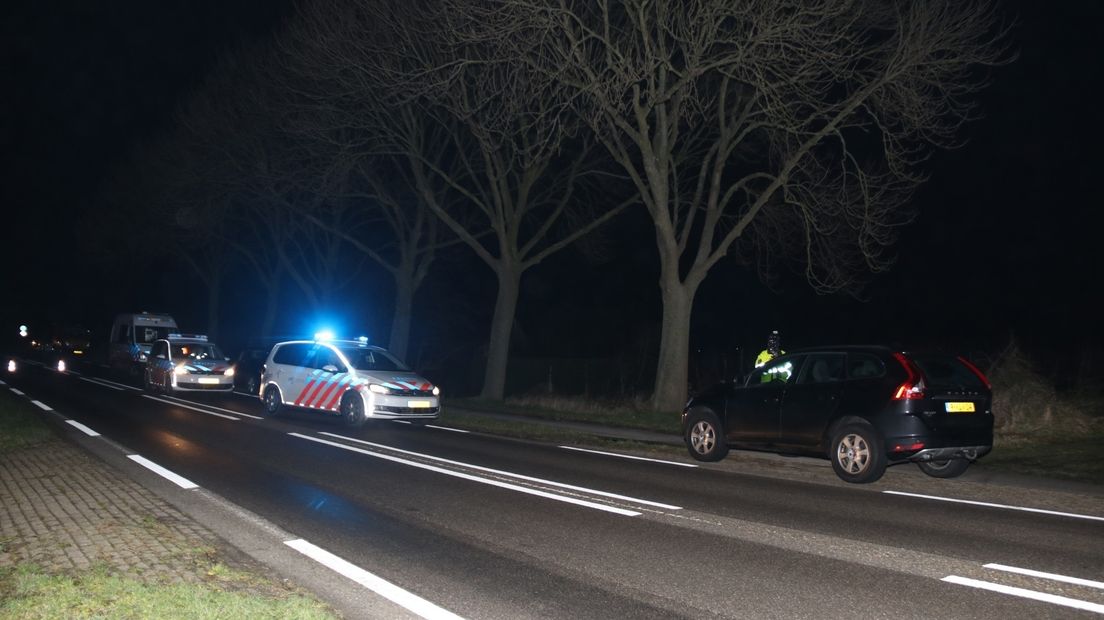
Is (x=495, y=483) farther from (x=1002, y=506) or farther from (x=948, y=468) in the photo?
(x=948, y=468)

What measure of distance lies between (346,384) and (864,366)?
33.9 ft

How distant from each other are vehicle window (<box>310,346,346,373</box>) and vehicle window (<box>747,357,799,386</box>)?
8.87 metres

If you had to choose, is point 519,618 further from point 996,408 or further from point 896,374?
point 996,408

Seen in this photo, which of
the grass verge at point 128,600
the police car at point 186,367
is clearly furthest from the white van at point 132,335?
the grass verge at point 128,600

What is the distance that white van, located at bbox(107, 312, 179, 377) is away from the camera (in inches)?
1391

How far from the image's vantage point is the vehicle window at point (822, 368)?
11711 millimetres

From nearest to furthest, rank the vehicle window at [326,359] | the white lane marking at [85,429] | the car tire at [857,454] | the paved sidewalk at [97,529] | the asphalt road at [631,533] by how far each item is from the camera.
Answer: the asphalt road at [631,533] → the paved sidewalk at [97,529] → the car tire at [857,454] → the white lane marking at [85,429] → the vehicle window at [326,359]

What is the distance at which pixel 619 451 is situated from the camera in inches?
582

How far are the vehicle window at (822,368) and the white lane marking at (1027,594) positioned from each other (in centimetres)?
530

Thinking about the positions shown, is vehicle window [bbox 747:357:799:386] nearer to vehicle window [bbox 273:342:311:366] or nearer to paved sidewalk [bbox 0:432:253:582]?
paved sidewalk [bbox 0:432:253:582]

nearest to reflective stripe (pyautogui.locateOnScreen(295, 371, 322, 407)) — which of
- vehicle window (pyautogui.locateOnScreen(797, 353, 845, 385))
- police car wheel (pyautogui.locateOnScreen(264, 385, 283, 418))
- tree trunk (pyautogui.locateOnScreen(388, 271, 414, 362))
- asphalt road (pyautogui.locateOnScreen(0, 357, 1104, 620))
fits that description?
police car wheel (pyautogui.locateOnScreen(264, 385, 283, 418))

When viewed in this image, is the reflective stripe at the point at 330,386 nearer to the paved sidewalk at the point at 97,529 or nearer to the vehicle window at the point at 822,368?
the paved sidewalk at the point at 97,529

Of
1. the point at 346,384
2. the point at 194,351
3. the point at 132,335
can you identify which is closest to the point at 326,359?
the point at 346,384

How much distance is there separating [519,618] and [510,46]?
1471cm
